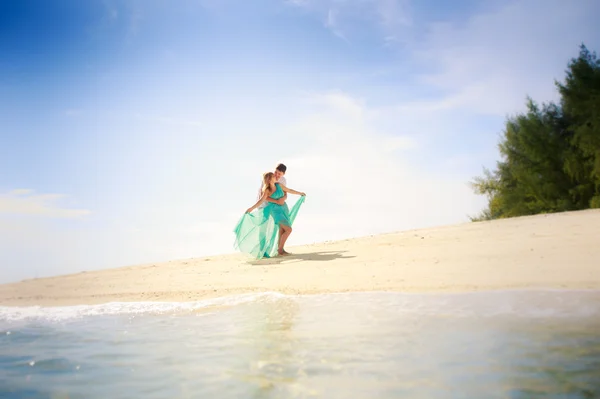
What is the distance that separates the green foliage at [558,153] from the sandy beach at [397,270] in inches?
508

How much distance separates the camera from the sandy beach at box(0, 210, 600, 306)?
588cm

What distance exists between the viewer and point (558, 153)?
23.4 m

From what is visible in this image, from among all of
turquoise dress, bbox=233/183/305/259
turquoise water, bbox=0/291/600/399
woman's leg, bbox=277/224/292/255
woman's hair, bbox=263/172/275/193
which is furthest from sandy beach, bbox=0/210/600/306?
woman's hair, bbox=263/172/275/193

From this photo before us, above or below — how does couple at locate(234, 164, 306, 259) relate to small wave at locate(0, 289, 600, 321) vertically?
above

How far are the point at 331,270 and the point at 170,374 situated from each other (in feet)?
16.0

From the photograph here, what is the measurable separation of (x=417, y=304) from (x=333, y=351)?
186cm

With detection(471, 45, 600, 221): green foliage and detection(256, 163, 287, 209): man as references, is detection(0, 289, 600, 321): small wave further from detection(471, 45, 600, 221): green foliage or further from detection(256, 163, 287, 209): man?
detection(471, 45, 600, 221): green foliage

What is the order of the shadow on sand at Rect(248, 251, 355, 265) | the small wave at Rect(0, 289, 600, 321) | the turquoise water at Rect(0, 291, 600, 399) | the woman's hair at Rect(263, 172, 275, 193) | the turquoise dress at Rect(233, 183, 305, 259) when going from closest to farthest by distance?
the turquoise water at Rect(0, 291, 600, 399), the small wave at Rect(0, 289, 600, 321), the shadow on sand at Rect(248, 251, 355, 265), the woman's hair at Rect(263, 172, 275, 193), the turquoise dress at Rect(233, 183, 305, 259)

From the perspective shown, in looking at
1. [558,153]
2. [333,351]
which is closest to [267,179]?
[333,351]

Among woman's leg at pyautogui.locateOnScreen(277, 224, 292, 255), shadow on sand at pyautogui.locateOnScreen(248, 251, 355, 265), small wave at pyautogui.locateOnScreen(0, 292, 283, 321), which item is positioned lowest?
small wave at pyautogui.locateOnScreen(0, 292, 283, 321)

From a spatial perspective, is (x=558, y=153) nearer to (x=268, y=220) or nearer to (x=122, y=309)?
(x=268, y=220)

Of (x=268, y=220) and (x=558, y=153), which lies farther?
(x=558, y=153)

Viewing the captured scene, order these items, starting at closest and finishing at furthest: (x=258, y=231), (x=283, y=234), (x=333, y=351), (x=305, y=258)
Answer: (x=333, y=351), (x=305, y=258), (x=258, y=231), (x=283, y=234)

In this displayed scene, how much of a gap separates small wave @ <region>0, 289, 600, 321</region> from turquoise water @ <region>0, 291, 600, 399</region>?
0.06 feet
